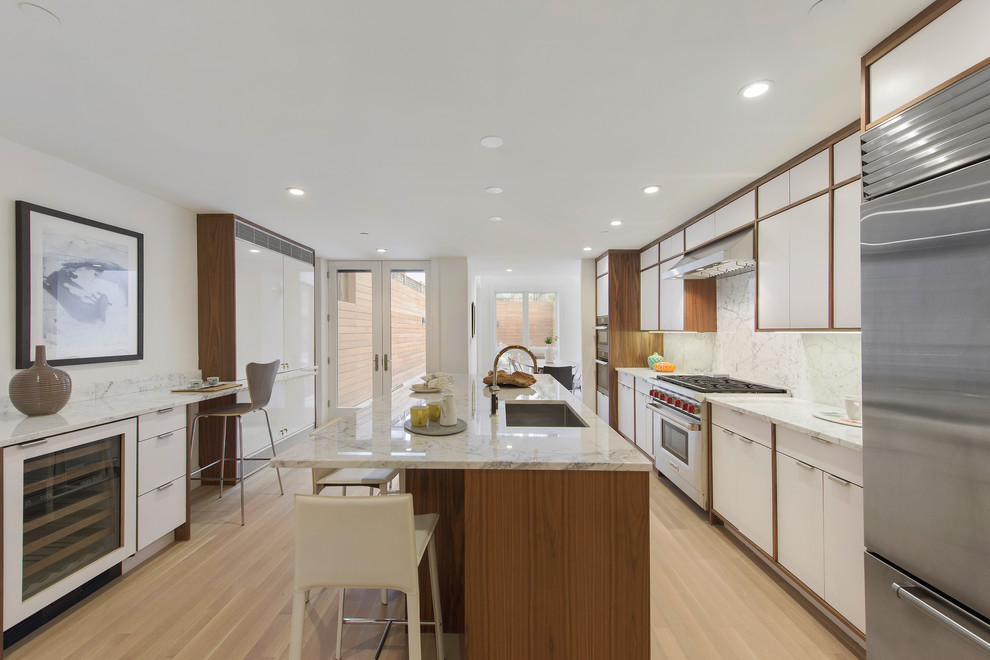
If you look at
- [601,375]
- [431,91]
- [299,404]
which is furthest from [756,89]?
[299,404]

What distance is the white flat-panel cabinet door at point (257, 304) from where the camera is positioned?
12.4ft

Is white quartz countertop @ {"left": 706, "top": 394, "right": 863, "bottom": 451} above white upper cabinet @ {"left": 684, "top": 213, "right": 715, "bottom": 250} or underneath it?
underneath

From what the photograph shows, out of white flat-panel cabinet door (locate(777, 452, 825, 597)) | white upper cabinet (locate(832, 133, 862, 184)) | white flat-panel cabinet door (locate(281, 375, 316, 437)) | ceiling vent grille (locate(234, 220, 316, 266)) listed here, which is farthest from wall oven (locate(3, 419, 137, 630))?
white upper cabinet (locate(832, 133, 862, 184))

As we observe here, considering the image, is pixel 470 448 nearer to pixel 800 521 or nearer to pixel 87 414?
pixel 800 521

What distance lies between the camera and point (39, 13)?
1.34 m

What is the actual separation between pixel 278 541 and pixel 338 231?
2.95 metres

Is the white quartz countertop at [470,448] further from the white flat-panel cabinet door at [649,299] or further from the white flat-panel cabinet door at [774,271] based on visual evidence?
the white flat-panel cabinet door at [649,299]

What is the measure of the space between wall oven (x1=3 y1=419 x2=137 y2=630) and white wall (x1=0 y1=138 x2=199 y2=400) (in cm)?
73

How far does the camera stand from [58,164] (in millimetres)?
2508

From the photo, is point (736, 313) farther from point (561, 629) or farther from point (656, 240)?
point (561, 629)

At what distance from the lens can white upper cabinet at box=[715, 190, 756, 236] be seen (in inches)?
114

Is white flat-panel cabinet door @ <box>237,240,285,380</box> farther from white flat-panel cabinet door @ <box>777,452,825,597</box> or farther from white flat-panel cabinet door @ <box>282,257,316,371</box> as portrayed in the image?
white flat-panel cabinet door @ <box>777,452,825,597</box>

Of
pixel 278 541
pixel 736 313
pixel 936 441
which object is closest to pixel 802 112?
pixel 936 441

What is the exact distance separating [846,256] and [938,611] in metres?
1.57
